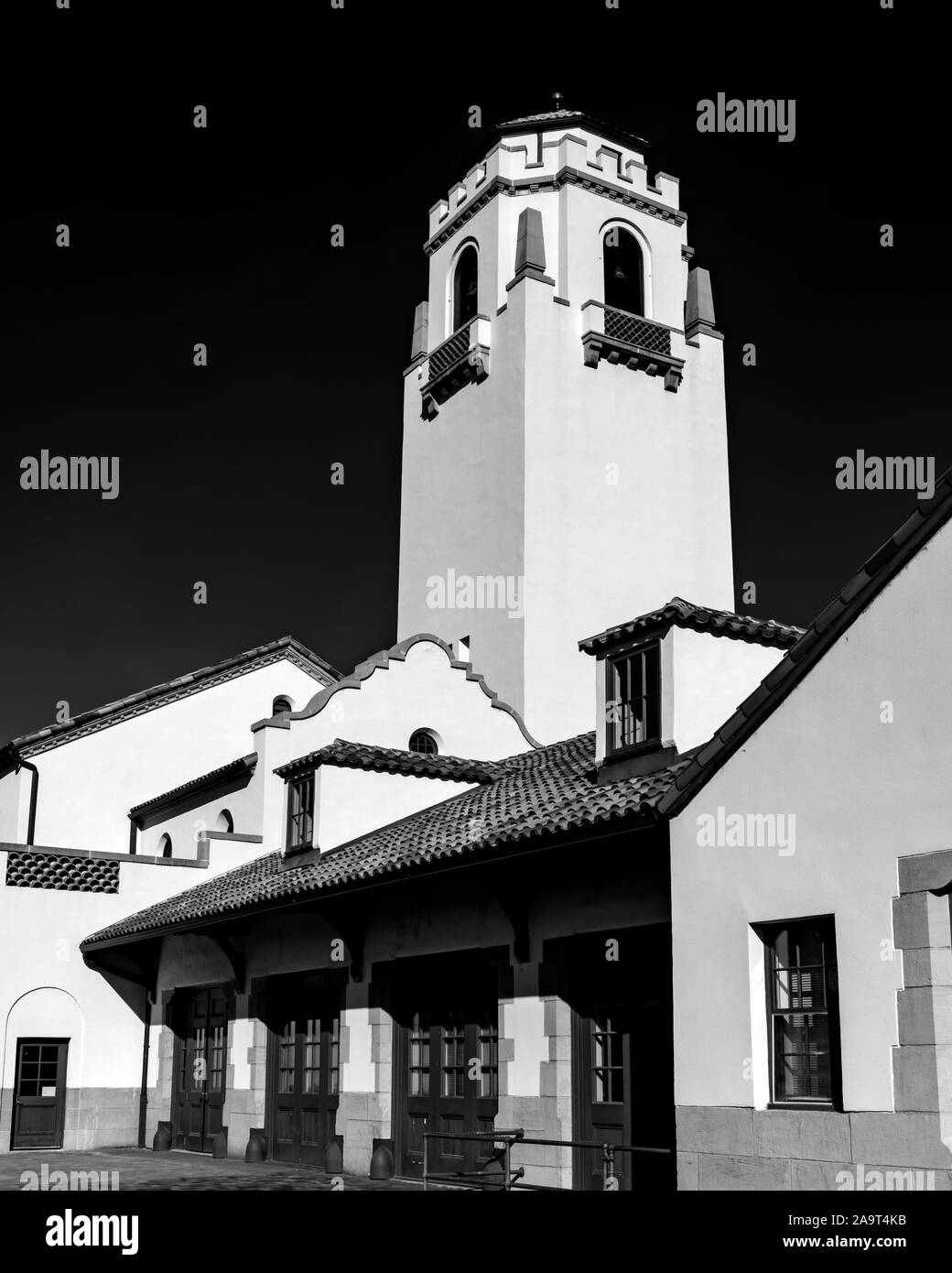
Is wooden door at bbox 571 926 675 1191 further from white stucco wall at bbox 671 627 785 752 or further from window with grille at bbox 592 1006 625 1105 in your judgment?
white stucco wall at bbox 671 627 785 752

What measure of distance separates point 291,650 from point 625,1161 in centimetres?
1957

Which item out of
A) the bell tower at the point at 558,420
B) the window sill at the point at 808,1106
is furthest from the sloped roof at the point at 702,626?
the bell tower at the point at 558,420

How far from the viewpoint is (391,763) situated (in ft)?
72.6

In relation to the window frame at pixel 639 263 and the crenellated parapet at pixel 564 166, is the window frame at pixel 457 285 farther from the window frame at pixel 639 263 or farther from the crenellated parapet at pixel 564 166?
the window frame at pixel 639 263

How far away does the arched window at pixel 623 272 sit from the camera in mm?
33906

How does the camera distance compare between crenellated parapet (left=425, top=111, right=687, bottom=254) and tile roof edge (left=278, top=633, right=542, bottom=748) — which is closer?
tile roof edge (left=278, top=633, right=542, bottom=748)

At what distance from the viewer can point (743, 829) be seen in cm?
1245

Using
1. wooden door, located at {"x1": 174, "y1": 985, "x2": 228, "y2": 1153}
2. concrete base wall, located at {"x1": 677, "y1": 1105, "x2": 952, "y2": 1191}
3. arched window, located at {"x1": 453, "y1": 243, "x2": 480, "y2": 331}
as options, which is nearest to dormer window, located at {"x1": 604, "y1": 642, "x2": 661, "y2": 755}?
concrete base wall, located at {"x1": 677, "y1": 1105, "x2": 952, "y2": 1191}

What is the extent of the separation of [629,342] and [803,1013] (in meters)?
23.3

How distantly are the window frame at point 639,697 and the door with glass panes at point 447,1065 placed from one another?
309cm

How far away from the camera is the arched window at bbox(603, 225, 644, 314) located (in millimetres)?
33906

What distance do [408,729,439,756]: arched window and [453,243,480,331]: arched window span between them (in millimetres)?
13202
